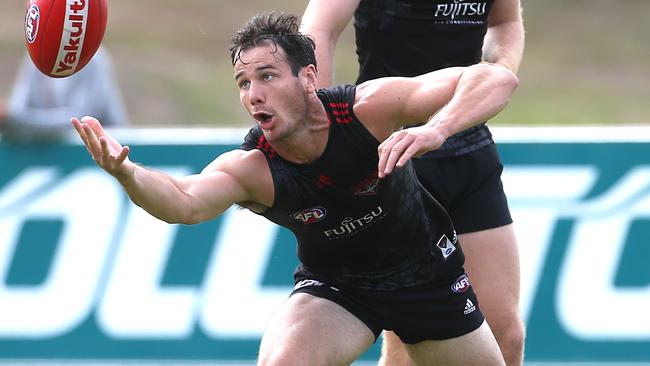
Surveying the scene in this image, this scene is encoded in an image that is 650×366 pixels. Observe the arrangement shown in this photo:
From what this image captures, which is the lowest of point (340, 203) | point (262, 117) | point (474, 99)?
point (340, 203)

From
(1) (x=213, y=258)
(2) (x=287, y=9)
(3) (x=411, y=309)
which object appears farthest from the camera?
(2) (x=287, y=9)

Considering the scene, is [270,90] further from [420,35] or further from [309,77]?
[420,35]

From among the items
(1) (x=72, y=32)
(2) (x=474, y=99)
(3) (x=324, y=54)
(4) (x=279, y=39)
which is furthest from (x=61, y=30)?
(2) (x=474, y=99)

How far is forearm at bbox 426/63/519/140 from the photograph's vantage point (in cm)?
514

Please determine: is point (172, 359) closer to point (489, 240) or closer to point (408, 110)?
point (489, 240)

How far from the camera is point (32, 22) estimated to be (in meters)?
5.43

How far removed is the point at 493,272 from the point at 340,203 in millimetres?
1017

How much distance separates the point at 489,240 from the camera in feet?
20.4

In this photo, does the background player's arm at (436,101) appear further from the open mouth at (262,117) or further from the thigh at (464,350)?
the thigh at (464,350)

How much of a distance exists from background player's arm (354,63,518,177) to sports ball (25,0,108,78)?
1107mm

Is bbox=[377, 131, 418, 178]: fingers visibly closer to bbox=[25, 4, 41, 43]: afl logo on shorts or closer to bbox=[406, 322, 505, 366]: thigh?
bbox=[406, 322, 505, 366]: thigh

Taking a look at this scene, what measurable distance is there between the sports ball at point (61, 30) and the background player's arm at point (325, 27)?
35.4 inches

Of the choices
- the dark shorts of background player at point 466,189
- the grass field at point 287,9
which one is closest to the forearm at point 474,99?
the dark shorts of background player at point 466,189

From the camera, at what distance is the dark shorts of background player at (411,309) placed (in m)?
5.66
